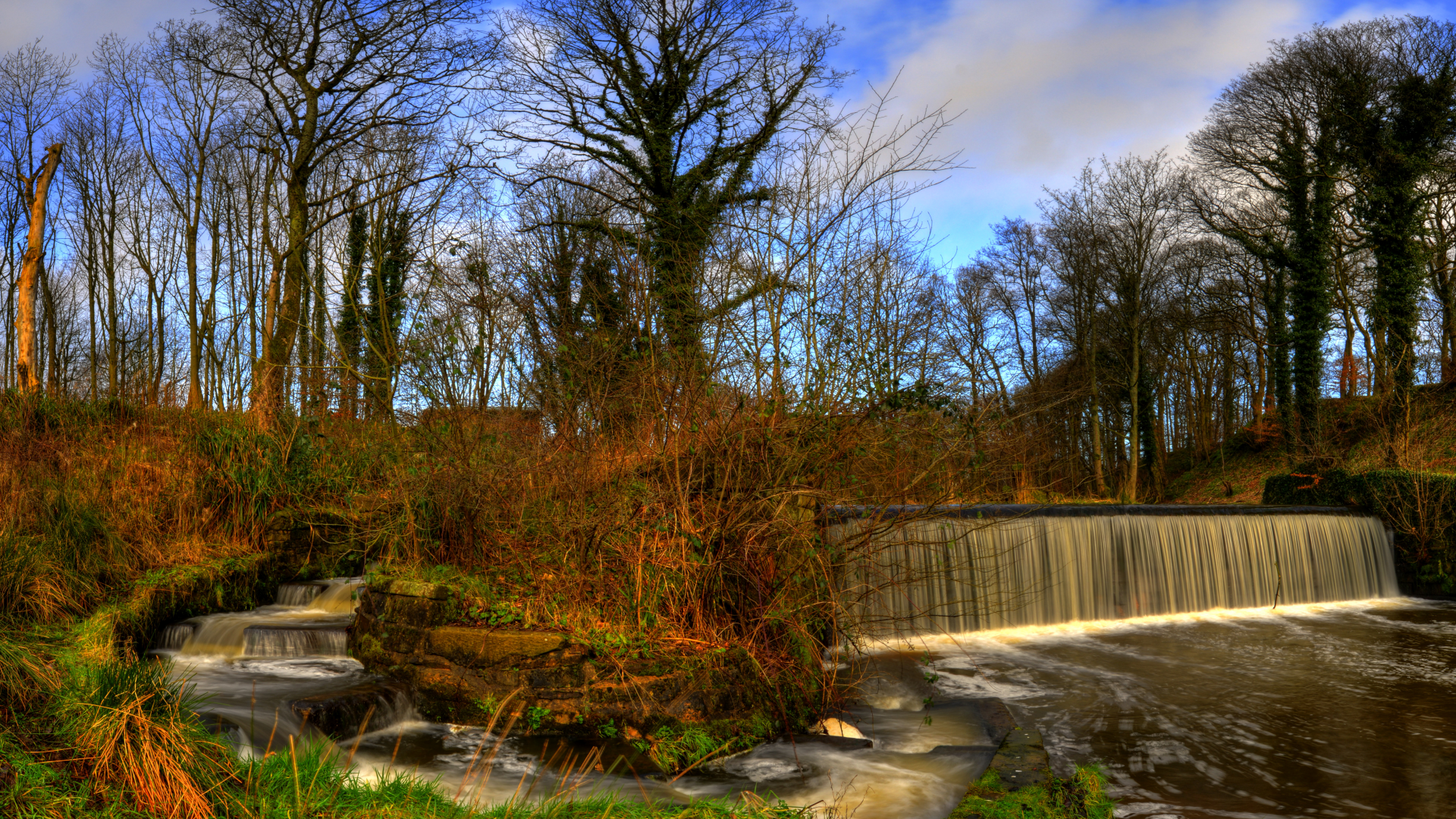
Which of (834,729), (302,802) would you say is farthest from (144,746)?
(834,729)

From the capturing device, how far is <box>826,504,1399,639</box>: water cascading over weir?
10164mm

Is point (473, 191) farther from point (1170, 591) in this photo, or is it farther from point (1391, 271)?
point (1391, 271)

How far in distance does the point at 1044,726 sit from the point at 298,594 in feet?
24.3

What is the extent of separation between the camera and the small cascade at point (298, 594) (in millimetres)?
8795

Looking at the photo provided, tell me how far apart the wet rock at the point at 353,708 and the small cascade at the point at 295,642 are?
1368 mm

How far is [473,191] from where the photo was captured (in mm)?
14562

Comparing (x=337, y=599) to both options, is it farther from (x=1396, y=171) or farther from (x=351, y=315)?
(x=1396, y=171)

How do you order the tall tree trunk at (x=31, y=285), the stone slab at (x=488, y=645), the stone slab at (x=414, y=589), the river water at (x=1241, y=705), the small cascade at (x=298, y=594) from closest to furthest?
the river water at (x=1241, y=705)
the stone slab at (x=488, y=645)
the stone slab at (x=414, y=589)
the small cascade at (x=298, y=594)
the tall tree trunk at (x=31, y=285)

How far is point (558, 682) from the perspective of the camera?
5.53m

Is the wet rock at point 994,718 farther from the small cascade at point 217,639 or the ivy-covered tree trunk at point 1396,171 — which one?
the ivy-covered tree trunk at point 1396,171

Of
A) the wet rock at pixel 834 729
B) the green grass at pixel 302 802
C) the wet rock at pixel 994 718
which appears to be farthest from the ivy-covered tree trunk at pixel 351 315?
the wet rock at pixel 994 718

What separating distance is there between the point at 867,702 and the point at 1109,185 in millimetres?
23712

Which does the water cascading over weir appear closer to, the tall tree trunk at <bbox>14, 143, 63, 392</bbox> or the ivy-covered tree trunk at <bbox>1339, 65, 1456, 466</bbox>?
the ivy-covered tree trunk at <bbox>1339, 65, 1456, 466</bbox>

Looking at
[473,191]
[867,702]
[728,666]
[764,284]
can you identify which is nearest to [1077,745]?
[867,702]
